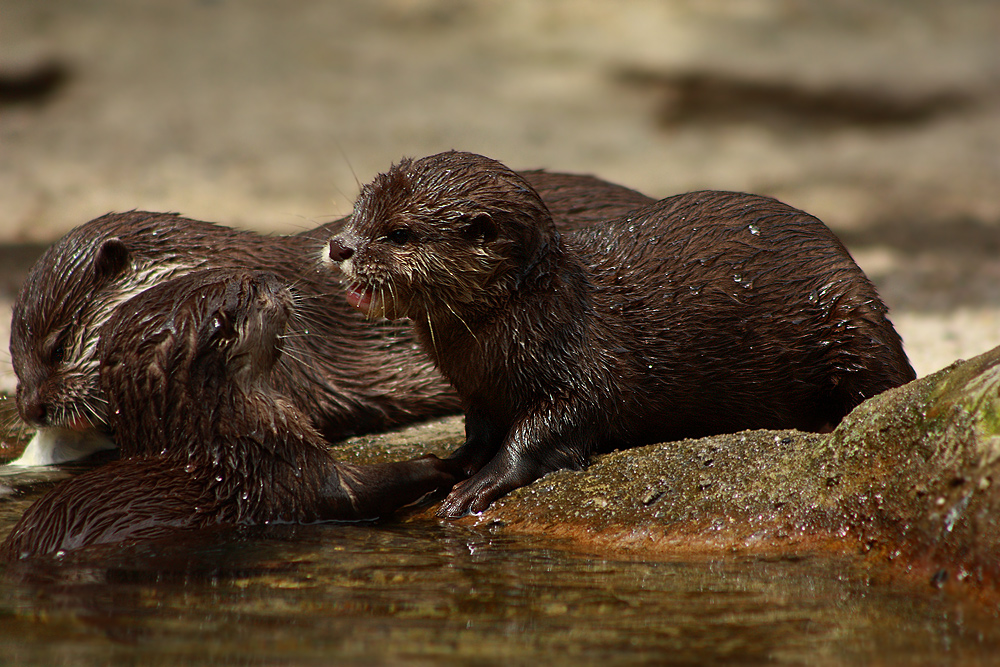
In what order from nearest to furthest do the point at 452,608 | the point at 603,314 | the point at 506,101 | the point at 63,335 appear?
1. the point at 452,608
2. the point at 603,314
3. the point at 63,335
4. the point at 506,101

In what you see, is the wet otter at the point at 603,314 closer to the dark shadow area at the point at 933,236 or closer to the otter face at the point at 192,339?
the otter face at the point at 192,339

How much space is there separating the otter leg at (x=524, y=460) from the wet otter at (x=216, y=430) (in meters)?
0.25

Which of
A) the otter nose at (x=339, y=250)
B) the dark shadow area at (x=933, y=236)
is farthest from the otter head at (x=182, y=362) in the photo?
the dark shadow area at (x=933, y=236)

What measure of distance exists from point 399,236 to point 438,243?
0.14 m

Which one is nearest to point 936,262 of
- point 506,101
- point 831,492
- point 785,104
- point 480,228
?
point 785,104

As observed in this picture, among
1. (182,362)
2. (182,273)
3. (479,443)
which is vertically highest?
(182,273)

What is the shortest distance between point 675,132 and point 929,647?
32.2 ft

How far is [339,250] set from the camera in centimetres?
365

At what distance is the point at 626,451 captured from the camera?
144 inches

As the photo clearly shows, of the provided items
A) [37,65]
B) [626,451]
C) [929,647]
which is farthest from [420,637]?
[37,65]

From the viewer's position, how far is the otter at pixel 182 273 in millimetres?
4402

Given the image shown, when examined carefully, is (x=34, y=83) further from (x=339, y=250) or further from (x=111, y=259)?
(x=339, y=250)

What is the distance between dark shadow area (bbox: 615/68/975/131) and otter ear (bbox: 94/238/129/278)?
26.0 ft

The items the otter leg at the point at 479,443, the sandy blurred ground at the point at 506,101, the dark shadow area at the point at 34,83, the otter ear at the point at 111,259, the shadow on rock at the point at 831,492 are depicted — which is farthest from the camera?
the dark shadow area at the point at 34,83
